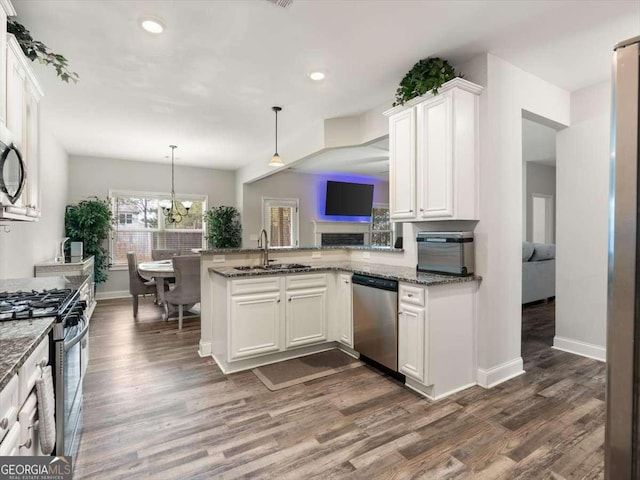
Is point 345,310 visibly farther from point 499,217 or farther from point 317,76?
point 317,76

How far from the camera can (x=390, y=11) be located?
2166 millimetres

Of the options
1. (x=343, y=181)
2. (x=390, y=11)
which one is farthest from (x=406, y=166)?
(x=343, y=181)

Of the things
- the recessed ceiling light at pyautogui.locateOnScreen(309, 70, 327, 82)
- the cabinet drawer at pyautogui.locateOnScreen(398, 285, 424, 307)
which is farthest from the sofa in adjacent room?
the recessed ceiling light at pyautogui.locateOnScreen(309, 70, 327, 82)

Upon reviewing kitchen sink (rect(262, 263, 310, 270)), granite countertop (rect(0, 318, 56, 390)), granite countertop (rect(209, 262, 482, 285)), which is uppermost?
kitchen sink (rect(262, 263, 310, 270))

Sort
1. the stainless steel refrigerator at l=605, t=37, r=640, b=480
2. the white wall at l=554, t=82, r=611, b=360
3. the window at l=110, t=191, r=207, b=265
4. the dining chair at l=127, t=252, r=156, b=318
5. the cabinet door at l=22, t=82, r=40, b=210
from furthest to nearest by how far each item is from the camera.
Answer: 1. the window at l=110, t=191, r=207, b=265
2. the dining chair at l=127, t=252, r=156, b=318
3. the white wall at l=554, t=82, r=611, b=360
4. the cabinet door at l=22, t=82, r=40, b=210
5. the stainless steel refrigerator at l=605, t=37, r=640, b=480

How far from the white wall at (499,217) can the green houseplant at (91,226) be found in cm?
609

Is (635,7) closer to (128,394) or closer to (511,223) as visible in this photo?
(511,223)

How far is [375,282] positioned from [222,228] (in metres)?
4.99

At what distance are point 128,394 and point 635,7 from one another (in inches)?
176

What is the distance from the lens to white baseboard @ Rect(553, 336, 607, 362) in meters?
3.28

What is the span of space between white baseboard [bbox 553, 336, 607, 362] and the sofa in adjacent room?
1.66 meters

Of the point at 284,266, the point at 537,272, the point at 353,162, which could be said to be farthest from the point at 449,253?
the point at 353,162

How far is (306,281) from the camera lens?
3387 mm

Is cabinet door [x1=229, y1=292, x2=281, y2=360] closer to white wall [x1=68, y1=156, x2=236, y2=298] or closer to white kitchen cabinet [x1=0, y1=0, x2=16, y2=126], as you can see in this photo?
white kitchen cabinet [x1=0, y1=0, x2=16, y2=126]
